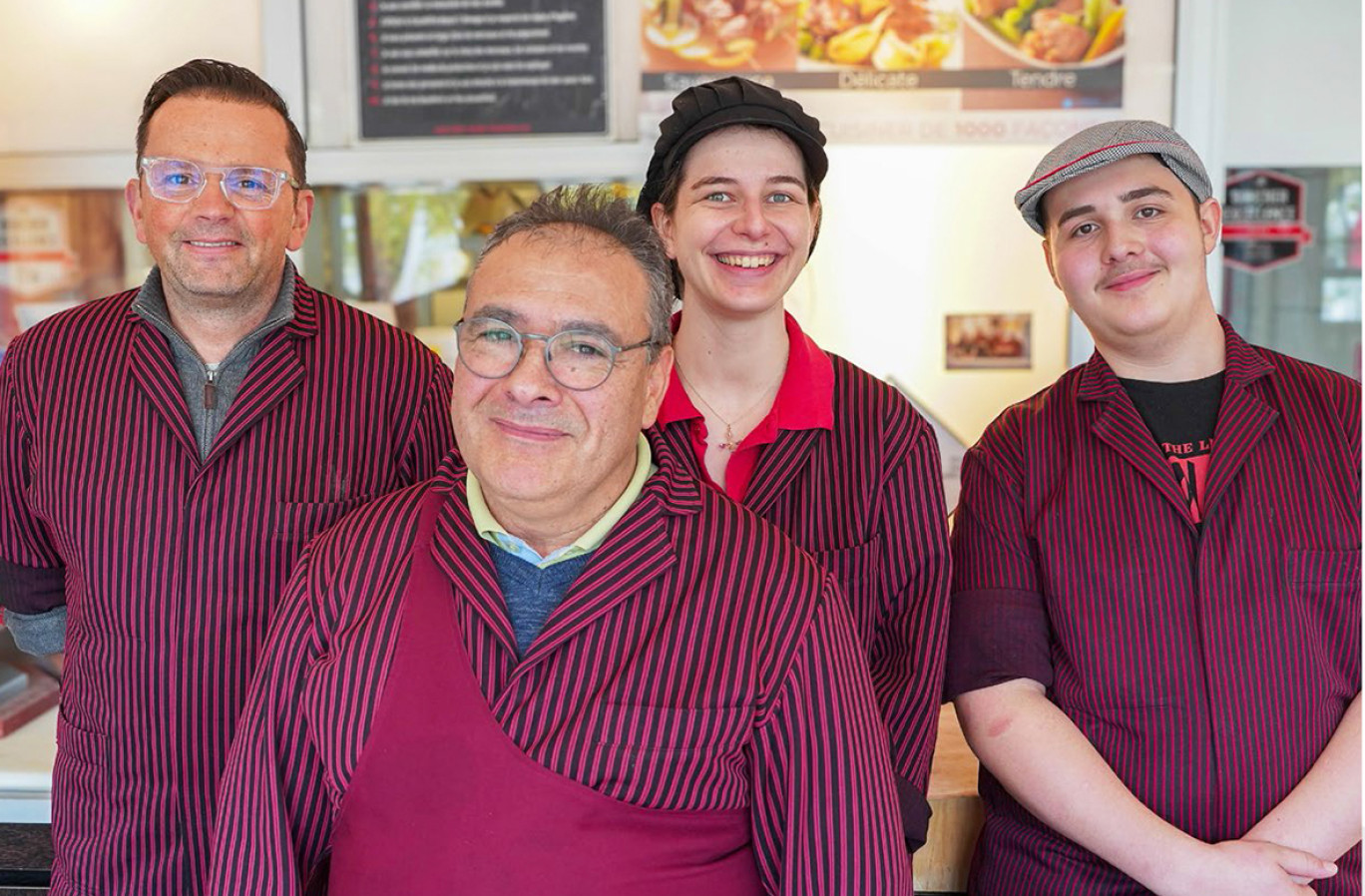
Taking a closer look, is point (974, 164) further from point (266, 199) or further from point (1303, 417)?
point (266, 199)

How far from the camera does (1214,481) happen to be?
5.99 feet

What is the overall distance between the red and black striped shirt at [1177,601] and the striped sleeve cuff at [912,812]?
165 millimetres

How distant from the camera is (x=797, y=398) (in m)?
1.89

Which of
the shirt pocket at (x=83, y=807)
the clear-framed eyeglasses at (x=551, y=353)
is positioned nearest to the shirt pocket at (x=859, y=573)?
the clear-framed eyeglasses at (x=551, y=353)

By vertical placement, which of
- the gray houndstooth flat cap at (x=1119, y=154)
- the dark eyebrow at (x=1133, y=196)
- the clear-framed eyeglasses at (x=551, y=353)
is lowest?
the clear-framed eyeglasses at (x=551, y=353)

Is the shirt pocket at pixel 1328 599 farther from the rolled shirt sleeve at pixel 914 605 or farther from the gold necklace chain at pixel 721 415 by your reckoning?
the gold necklace chain at pixel 721 415

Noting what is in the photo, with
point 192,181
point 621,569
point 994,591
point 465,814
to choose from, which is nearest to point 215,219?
point 192,181

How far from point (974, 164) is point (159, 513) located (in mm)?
2278

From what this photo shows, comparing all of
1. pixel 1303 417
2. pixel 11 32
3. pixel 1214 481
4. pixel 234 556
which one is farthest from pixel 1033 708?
pixel 11 32

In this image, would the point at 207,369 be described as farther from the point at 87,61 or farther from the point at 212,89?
the point at 87,61

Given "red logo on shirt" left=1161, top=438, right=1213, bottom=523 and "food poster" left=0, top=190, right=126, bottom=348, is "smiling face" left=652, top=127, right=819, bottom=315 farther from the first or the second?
"food poster" left=0, top=190, right=126, bottom=348

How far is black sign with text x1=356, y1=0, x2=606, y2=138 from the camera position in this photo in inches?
130

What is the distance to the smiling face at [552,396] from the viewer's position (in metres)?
1.47

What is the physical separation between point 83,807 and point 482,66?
2067mm
